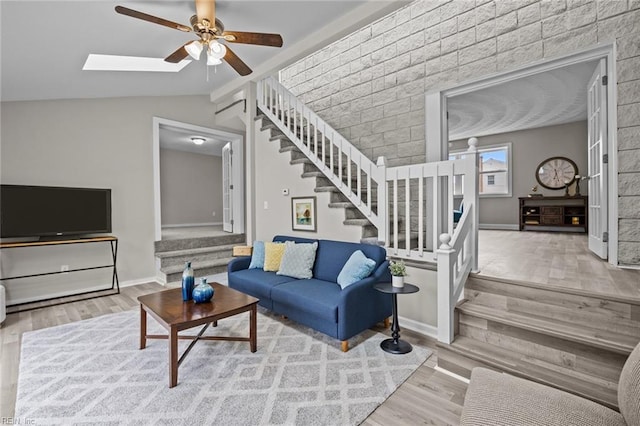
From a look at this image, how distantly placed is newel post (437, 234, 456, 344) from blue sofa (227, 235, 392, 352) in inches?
23.9

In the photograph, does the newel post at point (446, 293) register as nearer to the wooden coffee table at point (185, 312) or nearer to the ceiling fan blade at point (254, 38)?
the wooden coffee table at point (185, 312)

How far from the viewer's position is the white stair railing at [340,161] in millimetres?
3299

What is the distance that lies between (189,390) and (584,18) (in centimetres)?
453

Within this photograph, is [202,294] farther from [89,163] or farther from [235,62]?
[89,163]

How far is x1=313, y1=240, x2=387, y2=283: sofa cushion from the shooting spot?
9.84 feet

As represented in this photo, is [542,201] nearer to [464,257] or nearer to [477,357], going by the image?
[464,257]

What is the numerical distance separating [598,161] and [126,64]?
5.43 m

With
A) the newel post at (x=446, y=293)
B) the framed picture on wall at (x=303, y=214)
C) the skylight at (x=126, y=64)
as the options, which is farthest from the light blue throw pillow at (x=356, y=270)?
the skylight at (x=126, y=64)

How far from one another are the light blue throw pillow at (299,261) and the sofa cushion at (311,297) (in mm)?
135

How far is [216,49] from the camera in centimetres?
252

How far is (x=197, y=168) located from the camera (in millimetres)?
8477

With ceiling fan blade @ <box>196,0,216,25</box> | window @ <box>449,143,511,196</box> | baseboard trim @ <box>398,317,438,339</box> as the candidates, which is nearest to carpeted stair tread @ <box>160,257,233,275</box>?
baseboard trim @ <box>398,317,438,339</box>

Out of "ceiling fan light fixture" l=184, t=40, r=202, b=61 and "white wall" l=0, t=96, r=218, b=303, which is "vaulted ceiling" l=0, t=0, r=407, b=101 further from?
"ceiling fan light fixture" l=184, t=40, r=202, b=61

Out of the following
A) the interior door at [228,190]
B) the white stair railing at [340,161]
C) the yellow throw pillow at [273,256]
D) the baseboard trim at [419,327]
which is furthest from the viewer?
the interior door at [228,190]
